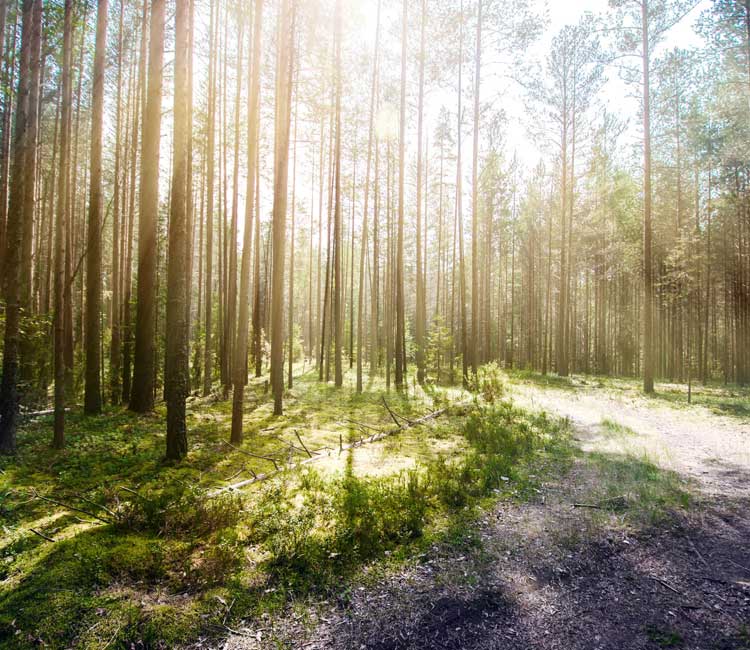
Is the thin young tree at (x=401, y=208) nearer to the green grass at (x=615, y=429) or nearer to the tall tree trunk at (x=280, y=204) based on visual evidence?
the tall tree trunk at (x=280, y=204)

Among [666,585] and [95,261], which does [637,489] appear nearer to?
[666,585]

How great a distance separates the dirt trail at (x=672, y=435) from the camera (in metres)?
5.87

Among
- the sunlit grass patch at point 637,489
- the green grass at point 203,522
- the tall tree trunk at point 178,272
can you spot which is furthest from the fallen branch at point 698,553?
the tall tree trunk at point 178,272

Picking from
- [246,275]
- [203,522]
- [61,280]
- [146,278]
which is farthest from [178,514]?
[146,278]

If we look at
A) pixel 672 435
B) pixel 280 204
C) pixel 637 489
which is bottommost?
pixel 672 435

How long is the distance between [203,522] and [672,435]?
30.6 feet

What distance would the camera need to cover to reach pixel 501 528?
436cm

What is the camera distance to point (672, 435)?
27.8ft

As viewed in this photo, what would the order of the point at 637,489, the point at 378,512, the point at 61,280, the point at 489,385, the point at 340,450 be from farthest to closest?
the point at 489,385 → the point at 340,450 → the point at 61,280 → the point at 637,489 → the point at 378,512

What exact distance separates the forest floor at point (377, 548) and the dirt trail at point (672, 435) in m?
0.09

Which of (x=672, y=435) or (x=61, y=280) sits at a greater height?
(x=61, y=280)

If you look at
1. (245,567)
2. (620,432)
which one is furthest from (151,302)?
(620,432)

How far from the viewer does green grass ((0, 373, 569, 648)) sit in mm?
2852

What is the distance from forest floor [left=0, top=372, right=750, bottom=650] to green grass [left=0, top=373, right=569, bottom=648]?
0.8 inches
